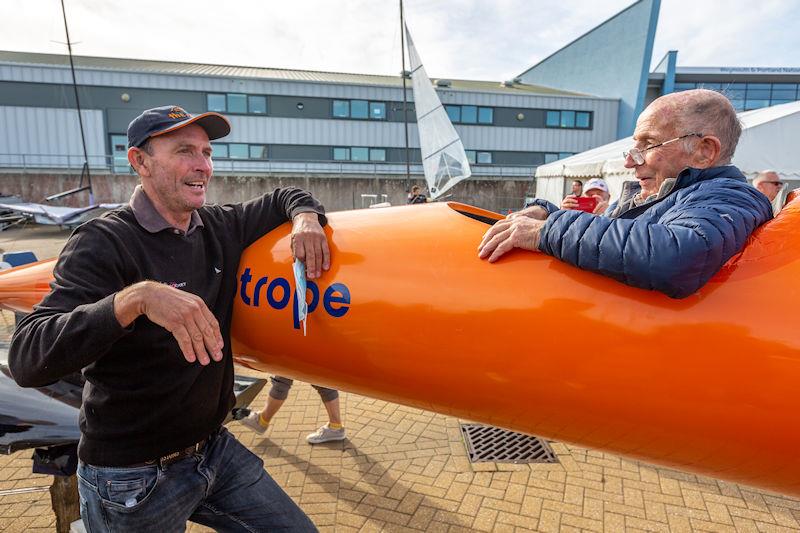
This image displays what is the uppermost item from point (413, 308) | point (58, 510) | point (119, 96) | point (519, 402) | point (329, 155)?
point (119, 96)

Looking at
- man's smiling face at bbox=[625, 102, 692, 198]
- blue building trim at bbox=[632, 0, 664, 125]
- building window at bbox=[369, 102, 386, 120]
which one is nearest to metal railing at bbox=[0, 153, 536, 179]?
building window at bbox=[369, 102, 386, 120]

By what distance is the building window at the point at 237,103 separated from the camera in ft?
76.6

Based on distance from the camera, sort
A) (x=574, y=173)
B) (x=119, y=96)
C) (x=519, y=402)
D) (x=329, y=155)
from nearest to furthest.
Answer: (x=519, y=402), (x=574, y=173), (x=119, y=96), (x=329, y=155)

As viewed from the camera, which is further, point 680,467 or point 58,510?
point 58,510

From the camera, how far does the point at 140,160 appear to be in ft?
5.80

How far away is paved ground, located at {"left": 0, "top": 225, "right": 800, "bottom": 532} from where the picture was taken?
9.16 ft

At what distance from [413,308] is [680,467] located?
1.04 meters

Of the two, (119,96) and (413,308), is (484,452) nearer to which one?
(413,308)

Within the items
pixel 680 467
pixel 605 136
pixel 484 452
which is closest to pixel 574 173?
pixel 484 452

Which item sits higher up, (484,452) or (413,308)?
(413,308)

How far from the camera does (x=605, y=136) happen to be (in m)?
27.8

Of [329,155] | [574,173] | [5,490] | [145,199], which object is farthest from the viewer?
[329,155]

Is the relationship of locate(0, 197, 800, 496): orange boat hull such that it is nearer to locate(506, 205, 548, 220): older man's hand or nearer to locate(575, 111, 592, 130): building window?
locate(506, 205, 548, 220): older man's hand

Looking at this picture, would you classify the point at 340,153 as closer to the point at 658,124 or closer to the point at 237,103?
the point at 237,103
